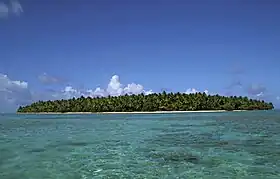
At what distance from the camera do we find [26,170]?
19.1m

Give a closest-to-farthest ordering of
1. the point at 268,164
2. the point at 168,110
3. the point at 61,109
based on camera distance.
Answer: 1. the point at 268,164
2. the point at 168,110
3. the point at 61,109

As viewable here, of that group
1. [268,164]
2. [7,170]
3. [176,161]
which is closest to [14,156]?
[7,170]

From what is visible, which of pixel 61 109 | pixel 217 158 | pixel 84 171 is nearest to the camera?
pixel 84 171

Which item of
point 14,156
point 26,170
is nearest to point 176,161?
point 26,170

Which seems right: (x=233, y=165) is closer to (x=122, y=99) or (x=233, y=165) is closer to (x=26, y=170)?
(x=26, y=170)

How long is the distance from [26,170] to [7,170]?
1.01 meters

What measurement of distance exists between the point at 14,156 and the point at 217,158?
43.8ft

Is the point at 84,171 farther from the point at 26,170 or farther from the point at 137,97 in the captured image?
the point at 137,97

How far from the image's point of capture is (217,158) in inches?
869

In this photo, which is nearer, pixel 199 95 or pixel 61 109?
pixel 199 95

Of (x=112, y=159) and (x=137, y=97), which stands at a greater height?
(x=137, y=97)

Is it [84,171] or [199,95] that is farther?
[199,95]

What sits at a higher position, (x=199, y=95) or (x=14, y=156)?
(x=199, y=95)

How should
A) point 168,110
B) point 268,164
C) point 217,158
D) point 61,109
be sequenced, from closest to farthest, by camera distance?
point 268,164 → point 217,158 → point 168,110 → point 61,109
